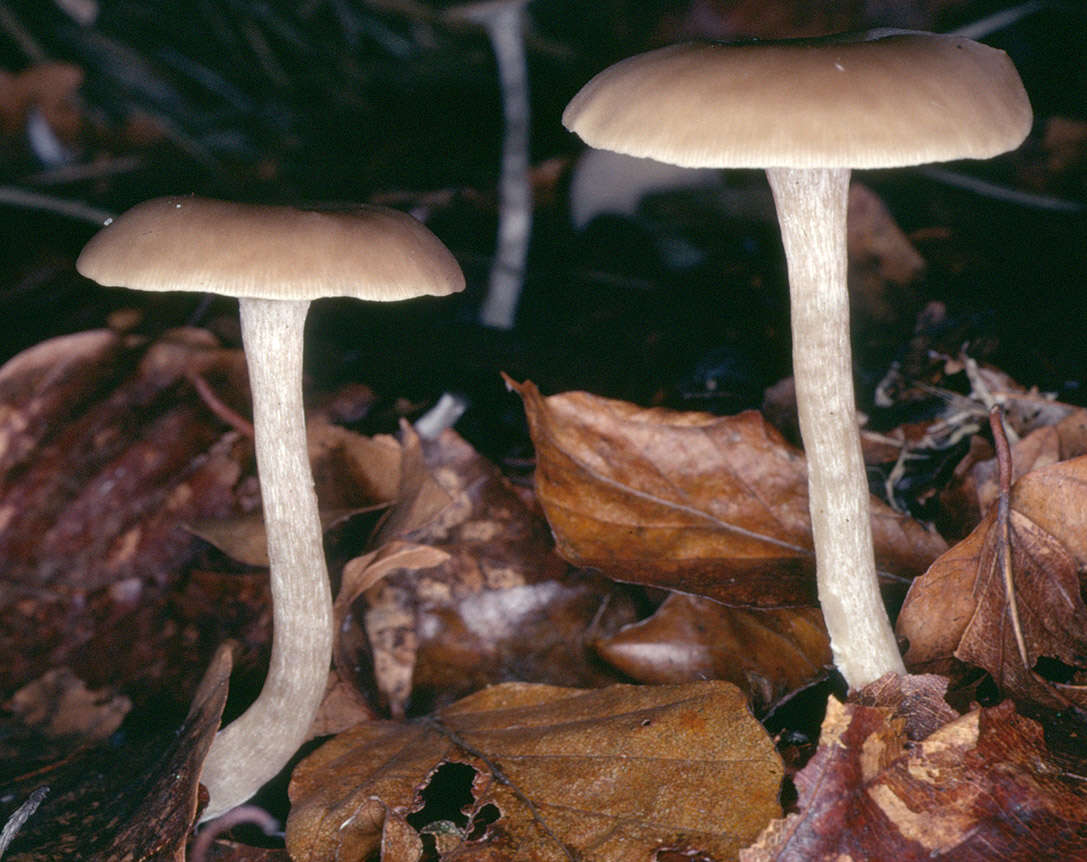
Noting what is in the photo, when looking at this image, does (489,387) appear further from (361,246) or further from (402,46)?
(402,46)

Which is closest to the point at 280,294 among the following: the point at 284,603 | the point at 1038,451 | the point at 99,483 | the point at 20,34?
the point at 284,603

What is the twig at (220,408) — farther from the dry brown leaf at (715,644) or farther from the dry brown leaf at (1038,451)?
the dry brown leaf at (1038,451)

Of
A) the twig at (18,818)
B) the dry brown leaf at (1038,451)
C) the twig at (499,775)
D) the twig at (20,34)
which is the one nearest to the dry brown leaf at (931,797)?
the twig at (499,775)

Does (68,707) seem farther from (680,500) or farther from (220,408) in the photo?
(680,500)

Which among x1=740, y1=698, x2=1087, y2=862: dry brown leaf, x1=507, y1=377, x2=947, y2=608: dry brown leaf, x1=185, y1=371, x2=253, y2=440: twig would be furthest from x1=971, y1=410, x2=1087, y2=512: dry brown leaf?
x1=185, y1=371, x2=253, y2=440: twig

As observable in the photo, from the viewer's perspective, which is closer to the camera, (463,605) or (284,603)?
(284,603)

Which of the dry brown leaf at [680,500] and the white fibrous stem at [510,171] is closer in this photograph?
the dry brown leaf at [680,500]

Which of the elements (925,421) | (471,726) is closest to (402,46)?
(925,421)
